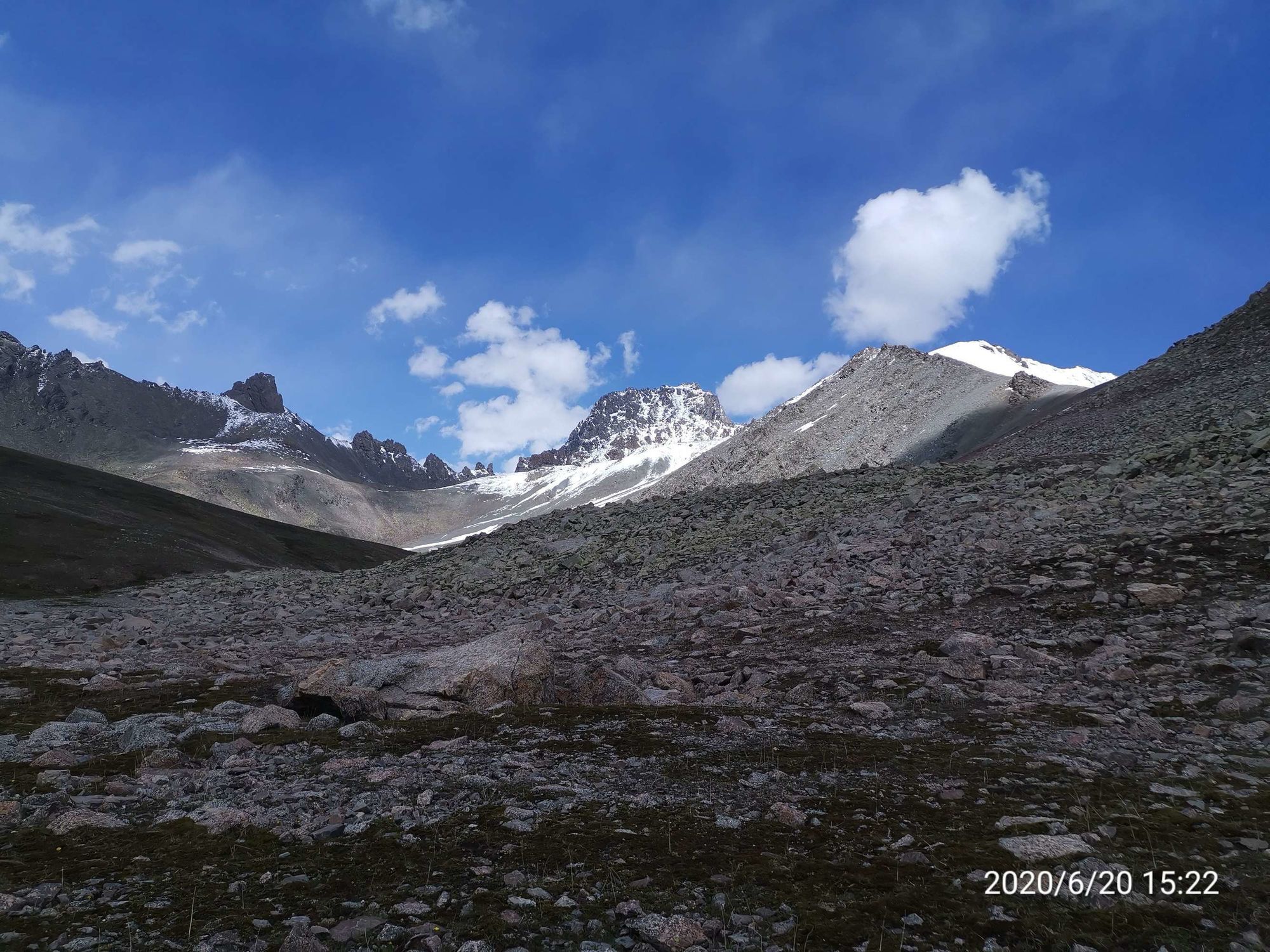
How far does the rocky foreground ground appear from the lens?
15.4ft

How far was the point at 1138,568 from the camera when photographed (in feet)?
51.0

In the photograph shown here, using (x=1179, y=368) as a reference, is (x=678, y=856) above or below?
below

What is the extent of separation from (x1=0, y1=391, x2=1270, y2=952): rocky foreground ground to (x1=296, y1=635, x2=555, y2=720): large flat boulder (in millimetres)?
55

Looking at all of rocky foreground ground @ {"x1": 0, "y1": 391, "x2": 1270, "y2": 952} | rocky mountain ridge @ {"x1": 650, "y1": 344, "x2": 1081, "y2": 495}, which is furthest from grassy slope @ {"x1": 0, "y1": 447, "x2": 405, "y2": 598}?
rocky mountain ridge @ {"x1": 650, "y1": 344, "x2": 1081, "y2": 495}

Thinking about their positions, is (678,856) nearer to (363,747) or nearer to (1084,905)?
(1084,905)

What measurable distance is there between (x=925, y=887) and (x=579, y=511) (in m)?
36.8

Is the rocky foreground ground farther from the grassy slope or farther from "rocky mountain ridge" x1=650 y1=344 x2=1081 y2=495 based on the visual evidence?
"rocky mountain ridge" x1=650 y1=344 x2=1081 y2=495

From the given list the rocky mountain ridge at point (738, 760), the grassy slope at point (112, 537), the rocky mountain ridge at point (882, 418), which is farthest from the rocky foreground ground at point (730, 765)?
the rocky mountain ridge at point (882, 418)

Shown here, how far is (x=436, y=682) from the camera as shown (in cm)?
1172

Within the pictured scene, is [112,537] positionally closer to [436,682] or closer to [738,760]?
[436,682]

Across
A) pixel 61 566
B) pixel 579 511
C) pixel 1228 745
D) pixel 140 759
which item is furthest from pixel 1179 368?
pixel 61 566
